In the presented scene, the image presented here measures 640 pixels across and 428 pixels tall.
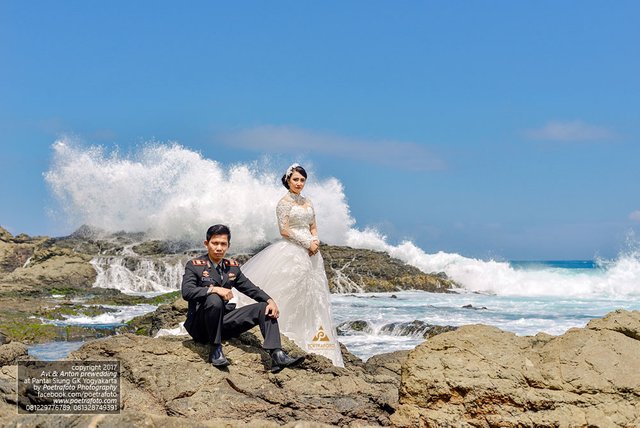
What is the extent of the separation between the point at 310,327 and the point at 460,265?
121 ft

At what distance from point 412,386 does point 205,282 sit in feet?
6.04

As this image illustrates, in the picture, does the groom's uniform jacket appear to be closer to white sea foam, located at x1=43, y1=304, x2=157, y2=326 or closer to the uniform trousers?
the uniform trousers

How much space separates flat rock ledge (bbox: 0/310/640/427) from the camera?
14.8ft

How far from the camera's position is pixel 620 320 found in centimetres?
502

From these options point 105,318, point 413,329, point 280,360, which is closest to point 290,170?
point 280,360

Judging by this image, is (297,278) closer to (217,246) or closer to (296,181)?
(296,181)

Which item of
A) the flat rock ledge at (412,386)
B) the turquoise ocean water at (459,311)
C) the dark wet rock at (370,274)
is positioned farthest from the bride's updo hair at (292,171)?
the dark wet rock at (370,274)

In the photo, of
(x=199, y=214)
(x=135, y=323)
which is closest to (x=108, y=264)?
(x=199, y=214)

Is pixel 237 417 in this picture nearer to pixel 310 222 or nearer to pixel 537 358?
pixel 537 358

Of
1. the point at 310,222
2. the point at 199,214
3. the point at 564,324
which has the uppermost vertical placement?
the point at 199,214

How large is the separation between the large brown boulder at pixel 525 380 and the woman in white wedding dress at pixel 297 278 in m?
2.53

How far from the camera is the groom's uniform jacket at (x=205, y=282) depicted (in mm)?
5453

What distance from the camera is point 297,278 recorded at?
7.44 m

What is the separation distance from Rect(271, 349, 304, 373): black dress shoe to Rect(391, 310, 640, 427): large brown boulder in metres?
1.00
